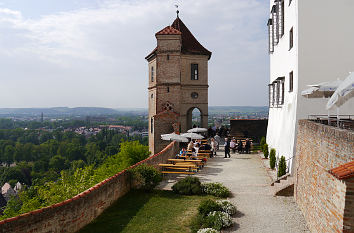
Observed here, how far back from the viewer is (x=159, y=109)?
33.8 metres

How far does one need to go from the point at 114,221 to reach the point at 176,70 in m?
23.7

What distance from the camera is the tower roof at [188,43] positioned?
115 ft

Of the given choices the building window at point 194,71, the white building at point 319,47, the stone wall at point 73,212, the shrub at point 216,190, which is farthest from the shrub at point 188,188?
the building window at point 194,71

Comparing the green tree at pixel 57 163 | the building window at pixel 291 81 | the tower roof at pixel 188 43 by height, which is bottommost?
the green tree at pixel 57 163

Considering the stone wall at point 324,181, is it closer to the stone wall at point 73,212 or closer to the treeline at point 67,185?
the stone wall at point 73,212

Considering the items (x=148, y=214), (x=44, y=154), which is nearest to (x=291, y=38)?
(x=148, y=214)

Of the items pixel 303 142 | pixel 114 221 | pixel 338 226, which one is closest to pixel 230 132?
pixel 303 142

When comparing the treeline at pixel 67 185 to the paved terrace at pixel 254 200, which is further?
the treeline at pixel 67 185

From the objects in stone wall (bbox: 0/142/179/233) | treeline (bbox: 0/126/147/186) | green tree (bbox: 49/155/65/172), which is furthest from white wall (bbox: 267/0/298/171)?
green tree (bbox: 49/155/65/172)

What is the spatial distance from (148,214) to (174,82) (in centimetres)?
2265

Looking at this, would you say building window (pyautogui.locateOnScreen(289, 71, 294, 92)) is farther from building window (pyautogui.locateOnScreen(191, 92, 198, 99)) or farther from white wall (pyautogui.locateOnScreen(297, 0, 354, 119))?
building window (pyautogui.locateOnScreen(191, 92, 198, 99))

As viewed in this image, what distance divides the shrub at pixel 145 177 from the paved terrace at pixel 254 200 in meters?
1.14

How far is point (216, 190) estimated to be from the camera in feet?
48.3

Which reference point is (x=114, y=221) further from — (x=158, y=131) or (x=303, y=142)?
(x=158, y=131)
